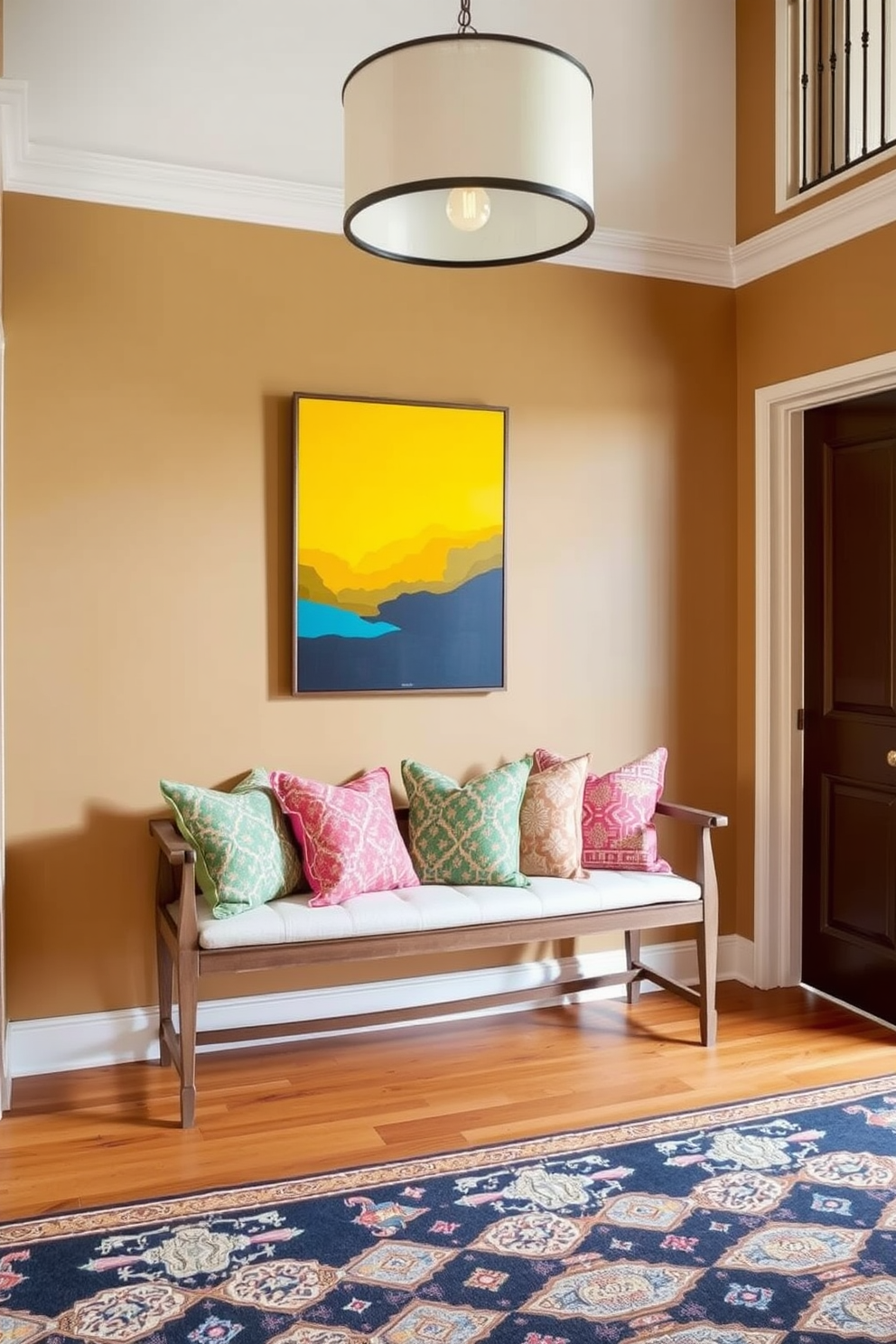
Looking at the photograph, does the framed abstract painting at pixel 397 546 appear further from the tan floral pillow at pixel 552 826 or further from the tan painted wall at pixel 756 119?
the tan painted wall at pixel 756 119

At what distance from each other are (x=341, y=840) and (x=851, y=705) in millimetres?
1892

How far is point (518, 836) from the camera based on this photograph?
3783 millimetres

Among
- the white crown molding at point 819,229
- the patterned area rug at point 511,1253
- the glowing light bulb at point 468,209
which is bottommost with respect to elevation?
the patterned area rug at point 511,1253

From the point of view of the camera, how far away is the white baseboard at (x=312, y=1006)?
356 centimetres

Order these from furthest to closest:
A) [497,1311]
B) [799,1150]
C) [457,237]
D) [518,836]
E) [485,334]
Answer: [485,334] → [518,836] → [799,1150] → [457,237] → [497,1311]

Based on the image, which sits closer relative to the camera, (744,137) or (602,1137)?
(602,1137)

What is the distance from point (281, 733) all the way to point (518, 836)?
860 millimetres

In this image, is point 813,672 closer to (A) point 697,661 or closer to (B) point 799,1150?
(A) point 697,661

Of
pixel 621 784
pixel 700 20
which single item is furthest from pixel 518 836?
pixel 700 20

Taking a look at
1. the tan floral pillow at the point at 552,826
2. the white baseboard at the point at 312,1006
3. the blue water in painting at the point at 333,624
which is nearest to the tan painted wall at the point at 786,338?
the white baseboard at the point at 312,1006

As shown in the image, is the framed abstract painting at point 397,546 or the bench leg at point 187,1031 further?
the framed abstract painting at point 397,546

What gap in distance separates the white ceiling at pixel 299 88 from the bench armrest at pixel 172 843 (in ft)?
6.46

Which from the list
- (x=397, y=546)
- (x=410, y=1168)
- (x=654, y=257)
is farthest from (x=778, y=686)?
(x=410, y=1168)

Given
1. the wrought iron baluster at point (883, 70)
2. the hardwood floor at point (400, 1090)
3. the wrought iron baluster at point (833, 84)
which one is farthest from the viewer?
the wrought iron baluster at point (833, 84)
